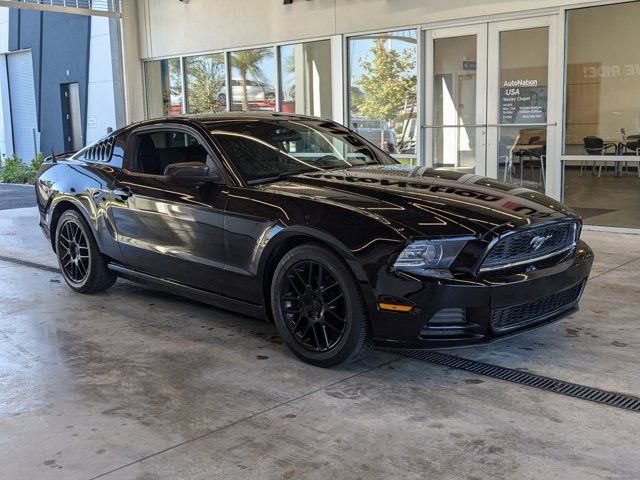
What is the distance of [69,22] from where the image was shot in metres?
18.4

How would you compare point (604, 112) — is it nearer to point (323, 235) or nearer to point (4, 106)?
point (323, 235)

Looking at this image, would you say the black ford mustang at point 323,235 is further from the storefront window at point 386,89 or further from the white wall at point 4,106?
the white wall at point 4,106

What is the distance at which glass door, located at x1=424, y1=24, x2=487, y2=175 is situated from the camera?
9.90 metres

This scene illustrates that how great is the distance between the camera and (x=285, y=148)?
518 centimetres

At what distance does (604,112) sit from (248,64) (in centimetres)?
682

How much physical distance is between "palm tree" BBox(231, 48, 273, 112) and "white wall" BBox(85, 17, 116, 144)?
4453 millimetres

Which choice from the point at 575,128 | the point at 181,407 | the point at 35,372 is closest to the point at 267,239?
the point at 181,407

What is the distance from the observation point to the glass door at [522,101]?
363 inches

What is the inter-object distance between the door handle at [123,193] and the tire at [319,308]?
5.70 ft

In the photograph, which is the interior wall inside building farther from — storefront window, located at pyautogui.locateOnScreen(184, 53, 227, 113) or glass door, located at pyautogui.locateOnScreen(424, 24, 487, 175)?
storefront window, located at pyautogui.locateOnScreen(184, 53, 227, 113)

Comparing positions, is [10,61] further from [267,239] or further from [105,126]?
[267,239]

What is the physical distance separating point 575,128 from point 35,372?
7.33m

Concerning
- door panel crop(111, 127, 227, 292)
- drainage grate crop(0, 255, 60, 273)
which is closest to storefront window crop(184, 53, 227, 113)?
drainage grate crop(0, 255, 60, 273)

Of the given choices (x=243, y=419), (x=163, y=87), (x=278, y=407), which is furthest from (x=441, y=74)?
(x=243, y=419)
